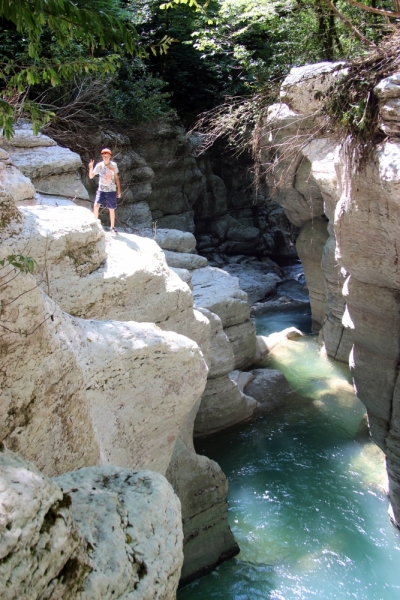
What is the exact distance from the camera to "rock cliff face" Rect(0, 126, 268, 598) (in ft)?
8.64

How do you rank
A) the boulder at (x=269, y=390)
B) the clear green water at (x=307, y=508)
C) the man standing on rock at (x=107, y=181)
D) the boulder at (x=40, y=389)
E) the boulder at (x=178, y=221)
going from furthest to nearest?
the boulder at (x=178, y=221) < the boulder at (x=269, y=390) < the man standing on rock at (x=107, y=181) < the clear green water at (x=307, y=508) < the boulder at (x=40, y=389)

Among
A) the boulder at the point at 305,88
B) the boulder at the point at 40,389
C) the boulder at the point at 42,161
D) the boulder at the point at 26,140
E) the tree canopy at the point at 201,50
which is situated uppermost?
the tree canopy at the point at 201,50

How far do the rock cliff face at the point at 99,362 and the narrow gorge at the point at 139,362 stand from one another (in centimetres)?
1

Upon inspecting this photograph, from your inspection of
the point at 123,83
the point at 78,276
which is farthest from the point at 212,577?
the point at 123,83

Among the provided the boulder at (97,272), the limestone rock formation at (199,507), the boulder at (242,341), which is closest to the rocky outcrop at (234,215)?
the boulder at (242,341)

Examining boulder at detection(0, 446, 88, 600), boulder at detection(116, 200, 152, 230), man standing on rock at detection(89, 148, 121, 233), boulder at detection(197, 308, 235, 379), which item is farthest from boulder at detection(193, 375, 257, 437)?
boulder at detection(0, 446, 88, 600)

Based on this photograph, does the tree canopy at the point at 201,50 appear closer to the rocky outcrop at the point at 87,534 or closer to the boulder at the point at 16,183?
the boulder at the point at 16,183

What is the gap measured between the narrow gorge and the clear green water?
32cm

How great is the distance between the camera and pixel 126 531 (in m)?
2.18

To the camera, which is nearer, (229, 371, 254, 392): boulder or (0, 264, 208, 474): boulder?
(0, 264, 208, 474): boulder

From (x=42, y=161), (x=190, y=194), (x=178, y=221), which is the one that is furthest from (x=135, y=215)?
Answer: (x=42, y=161)

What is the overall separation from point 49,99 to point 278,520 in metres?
10.7

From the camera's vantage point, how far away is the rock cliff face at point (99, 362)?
263cm

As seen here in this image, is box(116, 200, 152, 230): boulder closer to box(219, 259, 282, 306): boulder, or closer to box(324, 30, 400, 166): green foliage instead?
box(219, 259, 282, 306): boulder
